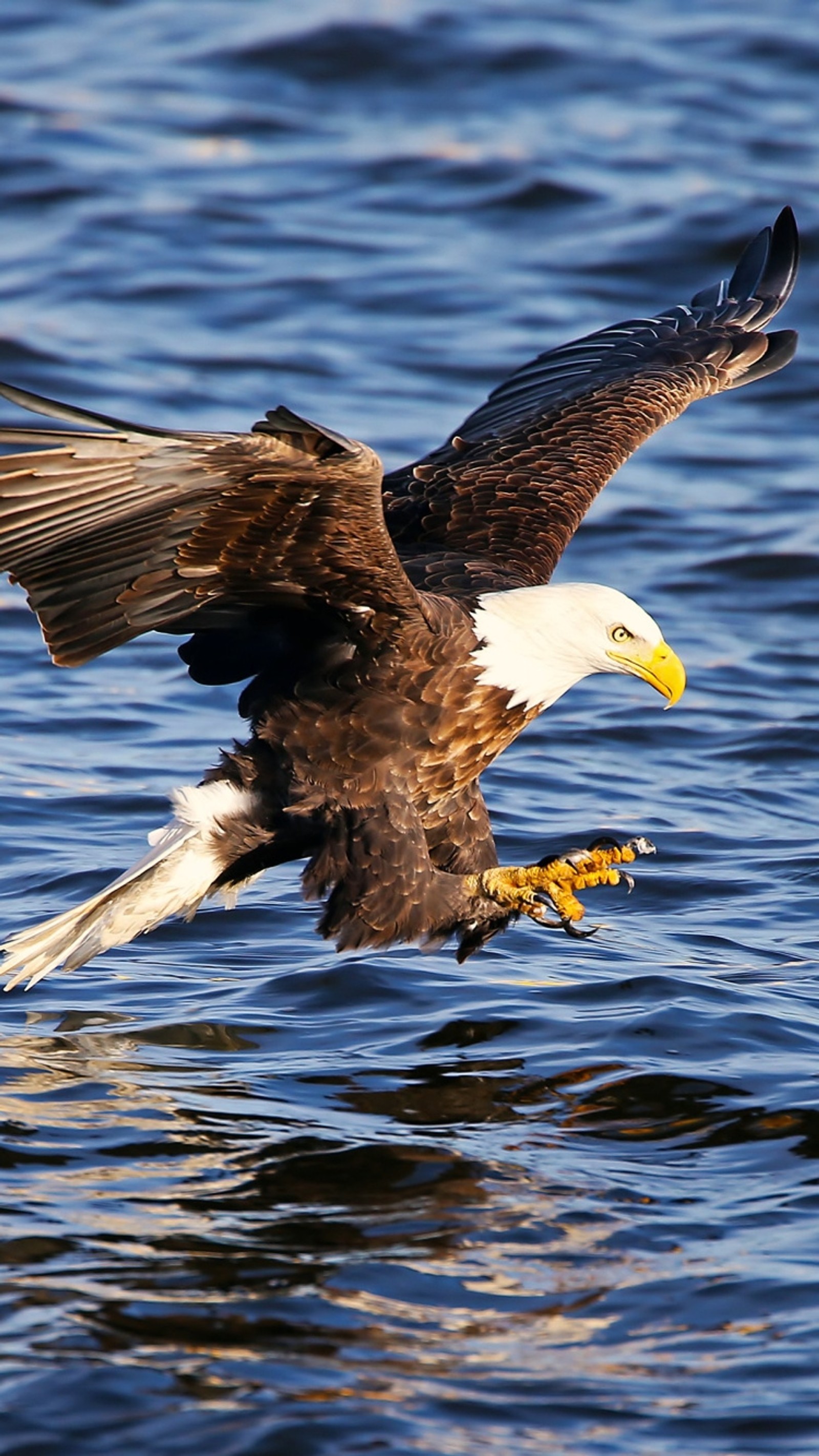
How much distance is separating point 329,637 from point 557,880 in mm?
917

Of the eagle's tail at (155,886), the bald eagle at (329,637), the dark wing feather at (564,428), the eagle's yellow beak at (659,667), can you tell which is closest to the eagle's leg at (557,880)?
the bald eagle at (329,637)

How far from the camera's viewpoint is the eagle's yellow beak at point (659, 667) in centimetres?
537

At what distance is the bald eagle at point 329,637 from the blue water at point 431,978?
1.06 feet

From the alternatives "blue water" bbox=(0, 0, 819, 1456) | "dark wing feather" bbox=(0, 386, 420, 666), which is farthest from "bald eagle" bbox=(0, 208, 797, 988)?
"blue water" bbox=(0, 0, 819, 1456)

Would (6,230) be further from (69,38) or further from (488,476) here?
(488,476)

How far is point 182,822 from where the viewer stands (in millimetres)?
5242

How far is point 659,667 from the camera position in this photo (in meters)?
5.40

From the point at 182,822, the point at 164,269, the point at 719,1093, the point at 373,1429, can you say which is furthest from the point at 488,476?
the point at 164,269

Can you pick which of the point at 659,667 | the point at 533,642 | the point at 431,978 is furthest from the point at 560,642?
the point at 431,978

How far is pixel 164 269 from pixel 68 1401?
10.2 m

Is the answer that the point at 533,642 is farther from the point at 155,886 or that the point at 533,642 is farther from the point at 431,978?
the point at 155,886

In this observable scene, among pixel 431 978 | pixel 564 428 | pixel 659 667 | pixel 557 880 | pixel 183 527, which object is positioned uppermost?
pixel 564 428

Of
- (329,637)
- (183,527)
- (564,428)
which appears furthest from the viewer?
(564,428)

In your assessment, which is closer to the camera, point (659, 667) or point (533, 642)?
point (533, 642)
